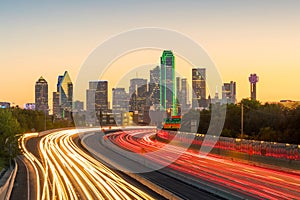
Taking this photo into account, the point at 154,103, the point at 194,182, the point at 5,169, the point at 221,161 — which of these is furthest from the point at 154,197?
the point at 154,103

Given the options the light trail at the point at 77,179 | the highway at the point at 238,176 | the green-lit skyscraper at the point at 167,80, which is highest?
the green-lit skyscraper at the point at 167,80

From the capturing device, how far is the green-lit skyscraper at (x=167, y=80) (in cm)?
10451

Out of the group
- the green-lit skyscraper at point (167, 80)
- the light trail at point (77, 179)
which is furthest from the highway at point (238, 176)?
the green-lit skyscraper at point (167, 80)

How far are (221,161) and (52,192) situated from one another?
68.7 feet

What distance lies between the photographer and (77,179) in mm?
40344

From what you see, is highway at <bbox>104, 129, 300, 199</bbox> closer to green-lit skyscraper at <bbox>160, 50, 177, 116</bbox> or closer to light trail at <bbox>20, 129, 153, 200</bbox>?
light trail at <bbox>20, 129, 153, 200</bbox>

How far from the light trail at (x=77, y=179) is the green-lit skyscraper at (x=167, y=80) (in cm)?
4297

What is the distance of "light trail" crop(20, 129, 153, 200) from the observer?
105 feet

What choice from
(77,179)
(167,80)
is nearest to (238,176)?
(77,179)

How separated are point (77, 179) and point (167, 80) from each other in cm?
7605

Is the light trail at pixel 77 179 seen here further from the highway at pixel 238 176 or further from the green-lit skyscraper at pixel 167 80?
the green-lit skyscraper at pixel 167 80

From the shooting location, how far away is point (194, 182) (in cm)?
3403

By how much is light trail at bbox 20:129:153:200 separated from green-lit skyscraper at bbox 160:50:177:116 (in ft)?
141

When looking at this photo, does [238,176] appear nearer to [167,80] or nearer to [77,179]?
[77,179]
